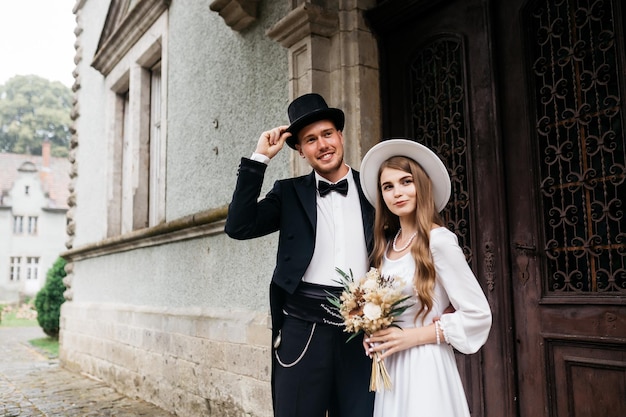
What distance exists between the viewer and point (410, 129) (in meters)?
4.05

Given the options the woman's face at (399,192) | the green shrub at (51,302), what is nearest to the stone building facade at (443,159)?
the woman's face at (399,192)

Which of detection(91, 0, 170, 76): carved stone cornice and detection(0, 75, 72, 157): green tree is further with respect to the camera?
detection(0, 75, 72, 157): green tree

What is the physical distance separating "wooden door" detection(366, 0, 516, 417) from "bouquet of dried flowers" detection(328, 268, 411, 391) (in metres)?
1.43

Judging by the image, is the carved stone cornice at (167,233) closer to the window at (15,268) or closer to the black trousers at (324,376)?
the black trousers at (324,376)

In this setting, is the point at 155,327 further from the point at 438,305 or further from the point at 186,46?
the point at 438,305

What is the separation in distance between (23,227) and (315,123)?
1493 inches

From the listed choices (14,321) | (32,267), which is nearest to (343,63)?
(14,321)

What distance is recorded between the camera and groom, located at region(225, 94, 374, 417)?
239 centimetres

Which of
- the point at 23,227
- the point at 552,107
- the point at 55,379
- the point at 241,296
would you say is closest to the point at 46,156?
the point at 23,227

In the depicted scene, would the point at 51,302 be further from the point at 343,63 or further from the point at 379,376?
the point at 379,376

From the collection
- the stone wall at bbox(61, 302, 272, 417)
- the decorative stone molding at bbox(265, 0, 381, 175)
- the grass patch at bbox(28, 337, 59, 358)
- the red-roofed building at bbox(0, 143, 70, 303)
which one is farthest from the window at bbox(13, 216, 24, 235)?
the decorative stone molding at bbox(265, 0, 381, 175)

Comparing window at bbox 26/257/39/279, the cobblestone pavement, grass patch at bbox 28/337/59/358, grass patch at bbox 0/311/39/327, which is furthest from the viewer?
window at bbox 26/257/39/279

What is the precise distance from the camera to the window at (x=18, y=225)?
35.8m

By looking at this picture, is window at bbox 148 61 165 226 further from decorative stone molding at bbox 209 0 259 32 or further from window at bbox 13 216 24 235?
window at bbox 13 216 24 235
